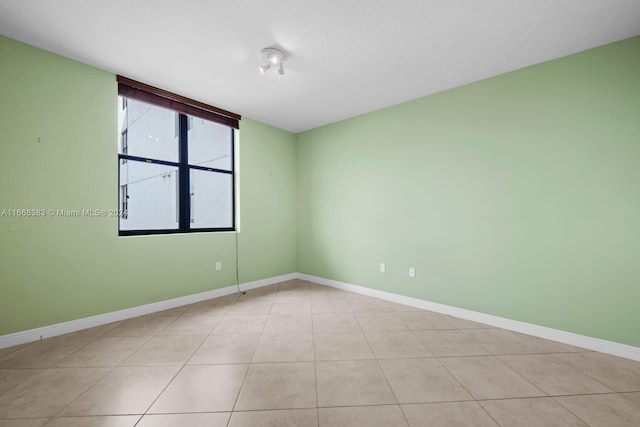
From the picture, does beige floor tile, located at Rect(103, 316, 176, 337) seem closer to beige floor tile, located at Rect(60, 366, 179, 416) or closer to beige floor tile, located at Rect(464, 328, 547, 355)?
beige floor tile, located at Rect(60, 366, 179, 416)

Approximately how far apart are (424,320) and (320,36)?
298cm

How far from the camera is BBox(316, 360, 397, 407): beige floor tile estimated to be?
1599 mm

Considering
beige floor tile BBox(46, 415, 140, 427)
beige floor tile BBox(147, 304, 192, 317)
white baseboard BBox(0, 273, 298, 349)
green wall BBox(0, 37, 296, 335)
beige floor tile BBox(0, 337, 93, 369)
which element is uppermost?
green wall BBox(0, 37, 296, 335)

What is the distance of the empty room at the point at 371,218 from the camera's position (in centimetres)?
171

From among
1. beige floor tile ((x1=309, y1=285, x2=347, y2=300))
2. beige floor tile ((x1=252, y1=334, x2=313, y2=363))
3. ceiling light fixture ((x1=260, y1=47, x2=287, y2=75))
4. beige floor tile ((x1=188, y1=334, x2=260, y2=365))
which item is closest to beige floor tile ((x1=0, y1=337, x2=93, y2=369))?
beige floor tile ((x1=188, y1=334, x2=260, y2=365))

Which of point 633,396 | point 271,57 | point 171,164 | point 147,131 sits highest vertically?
point 271,57

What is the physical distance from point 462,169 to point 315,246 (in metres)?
2.50

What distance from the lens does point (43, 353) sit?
2102 mm

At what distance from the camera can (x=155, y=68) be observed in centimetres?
261

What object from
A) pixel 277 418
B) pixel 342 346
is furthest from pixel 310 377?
pixel 342 346

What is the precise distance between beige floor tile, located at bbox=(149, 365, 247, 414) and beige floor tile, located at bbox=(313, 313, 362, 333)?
920mm

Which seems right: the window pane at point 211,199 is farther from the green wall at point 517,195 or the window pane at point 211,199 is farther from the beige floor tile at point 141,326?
the green wall at point 517,195

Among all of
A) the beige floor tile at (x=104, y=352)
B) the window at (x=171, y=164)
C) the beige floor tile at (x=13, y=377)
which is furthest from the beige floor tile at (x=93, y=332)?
the window at (x=171, y=164)

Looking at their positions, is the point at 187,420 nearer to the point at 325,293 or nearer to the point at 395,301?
the point at 325,293
